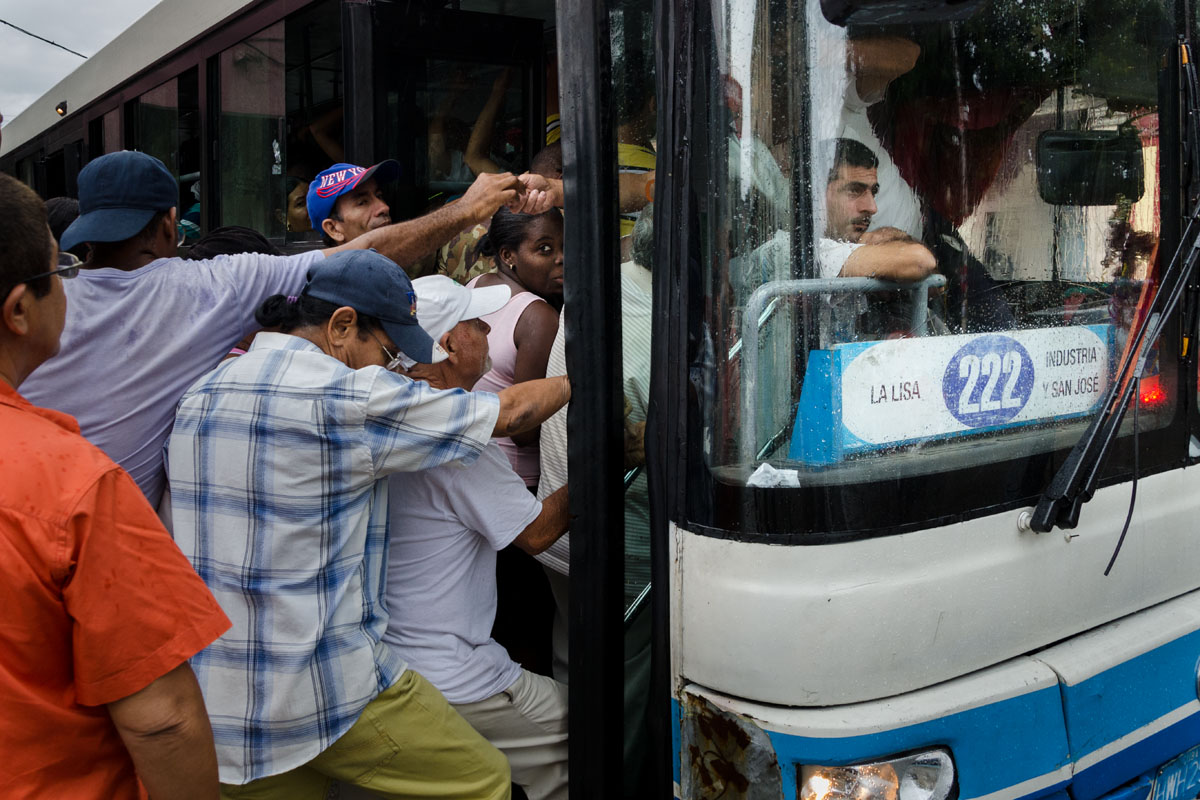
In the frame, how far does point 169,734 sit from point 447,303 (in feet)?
3.82

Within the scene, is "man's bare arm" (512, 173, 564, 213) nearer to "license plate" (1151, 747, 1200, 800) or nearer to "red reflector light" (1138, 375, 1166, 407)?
"red reflector light" (1138, 375, 1166, 407)

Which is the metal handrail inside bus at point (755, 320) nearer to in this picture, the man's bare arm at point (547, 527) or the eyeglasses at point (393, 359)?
the man's bare arm at point (547, 527)

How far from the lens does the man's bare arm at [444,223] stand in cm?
236

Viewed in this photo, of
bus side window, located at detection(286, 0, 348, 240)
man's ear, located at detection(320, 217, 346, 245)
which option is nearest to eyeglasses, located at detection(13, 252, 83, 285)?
man's ear, located at detection(320, 217, 346, 245)

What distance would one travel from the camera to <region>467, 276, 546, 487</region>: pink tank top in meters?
2.62

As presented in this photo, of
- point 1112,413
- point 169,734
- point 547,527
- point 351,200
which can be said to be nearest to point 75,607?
point 169,734

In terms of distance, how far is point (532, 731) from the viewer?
220 centimetres

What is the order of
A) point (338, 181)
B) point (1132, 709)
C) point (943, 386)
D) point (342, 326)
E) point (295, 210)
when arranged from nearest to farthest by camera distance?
point (943, 386)
point (1132, 709)
point (342, 326)
point (338, 181)
point (295, 210)

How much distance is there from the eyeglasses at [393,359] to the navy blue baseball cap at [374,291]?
0.03 meters

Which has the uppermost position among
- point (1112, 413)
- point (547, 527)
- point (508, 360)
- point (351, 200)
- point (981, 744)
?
point (351, 200)

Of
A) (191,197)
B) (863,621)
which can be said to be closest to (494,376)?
(863,621)

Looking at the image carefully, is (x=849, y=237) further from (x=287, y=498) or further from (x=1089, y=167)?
(x=287, y=498)

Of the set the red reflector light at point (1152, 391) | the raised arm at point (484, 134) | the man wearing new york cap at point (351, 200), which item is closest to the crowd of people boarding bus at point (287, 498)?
the man wearing new york cap at point (351, 200)

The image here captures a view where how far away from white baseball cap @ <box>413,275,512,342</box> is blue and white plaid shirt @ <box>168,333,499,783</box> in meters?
0.35
